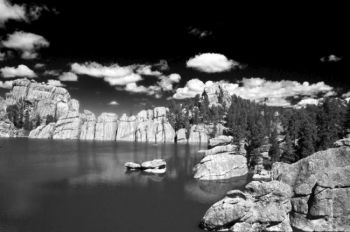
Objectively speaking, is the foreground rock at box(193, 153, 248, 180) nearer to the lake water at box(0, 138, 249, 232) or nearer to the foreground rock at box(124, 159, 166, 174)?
the lake water at box(0, 138, 249, 232)

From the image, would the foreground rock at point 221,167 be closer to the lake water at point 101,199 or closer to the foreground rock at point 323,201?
the lake water at point 101,199

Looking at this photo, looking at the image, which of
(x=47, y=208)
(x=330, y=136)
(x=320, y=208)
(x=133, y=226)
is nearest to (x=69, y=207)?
(x=47, y=208)

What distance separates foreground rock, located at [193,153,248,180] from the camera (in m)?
80.1

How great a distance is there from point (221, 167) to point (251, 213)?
1641 inches

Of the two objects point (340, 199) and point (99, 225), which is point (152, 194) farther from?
point (340, 199)

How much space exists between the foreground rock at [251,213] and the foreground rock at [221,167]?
36.4m

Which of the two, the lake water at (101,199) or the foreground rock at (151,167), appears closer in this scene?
the lake water at (101,199)

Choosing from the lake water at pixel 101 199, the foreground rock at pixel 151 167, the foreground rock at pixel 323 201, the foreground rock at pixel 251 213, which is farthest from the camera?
the foreground rock at pixel 151 167

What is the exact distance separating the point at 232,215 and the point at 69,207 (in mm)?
28721

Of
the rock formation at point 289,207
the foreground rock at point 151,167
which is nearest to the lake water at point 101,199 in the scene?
the foreground rock at point 151,167

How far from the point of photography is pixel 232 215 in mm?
40125

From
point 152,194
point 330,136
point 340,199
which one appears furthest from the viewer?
point 330,136

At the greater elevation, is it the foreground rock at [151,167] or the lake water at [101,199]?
the foreground rock at [151,167]

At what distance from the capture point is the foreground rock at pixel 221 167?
80.1 metres
